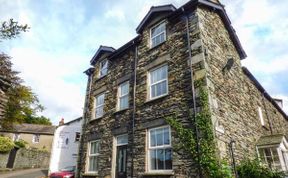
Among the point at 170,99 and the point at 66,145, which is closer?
the point at 170,99

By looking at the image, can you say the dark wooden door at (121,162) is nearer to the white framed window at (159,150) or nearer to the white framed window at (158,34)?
the white framed window at (159,150)

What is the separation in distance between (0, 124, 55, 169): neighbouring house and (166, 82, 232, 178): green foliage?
70.7 feet

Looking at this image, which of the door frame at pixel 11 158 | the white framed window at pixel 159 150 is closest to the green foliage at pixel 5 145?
the door frame at pixel 11 158

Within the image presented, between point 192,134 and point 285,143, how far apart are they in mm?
6118

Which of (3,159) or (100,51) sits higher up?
(100,51)

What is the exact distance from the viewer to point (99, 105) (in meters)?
14.5

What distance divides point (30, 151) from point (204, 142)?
25908 millimetres

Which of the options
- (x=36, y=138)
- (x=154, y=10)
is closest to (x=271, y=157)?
(x=154, y=10)

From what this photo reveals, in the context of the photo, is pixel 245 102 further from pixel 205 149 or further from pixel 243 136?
pixel 205 149

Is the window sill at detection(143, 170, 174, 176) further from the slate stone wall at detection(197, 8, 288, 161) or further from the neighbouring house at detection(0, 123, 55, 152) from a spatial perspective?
the neighbouring house at detection(0, 123, 55, 152)

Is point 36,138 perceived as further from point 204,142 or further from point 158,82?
point 204,142

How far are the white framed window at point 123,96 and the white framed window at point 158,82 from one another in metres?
1.83

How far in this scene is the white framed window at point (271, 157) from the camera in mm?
10492

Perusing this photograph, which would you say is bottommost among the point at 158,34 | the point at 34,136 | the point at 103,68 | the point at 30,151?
Result: the point at 30,151
